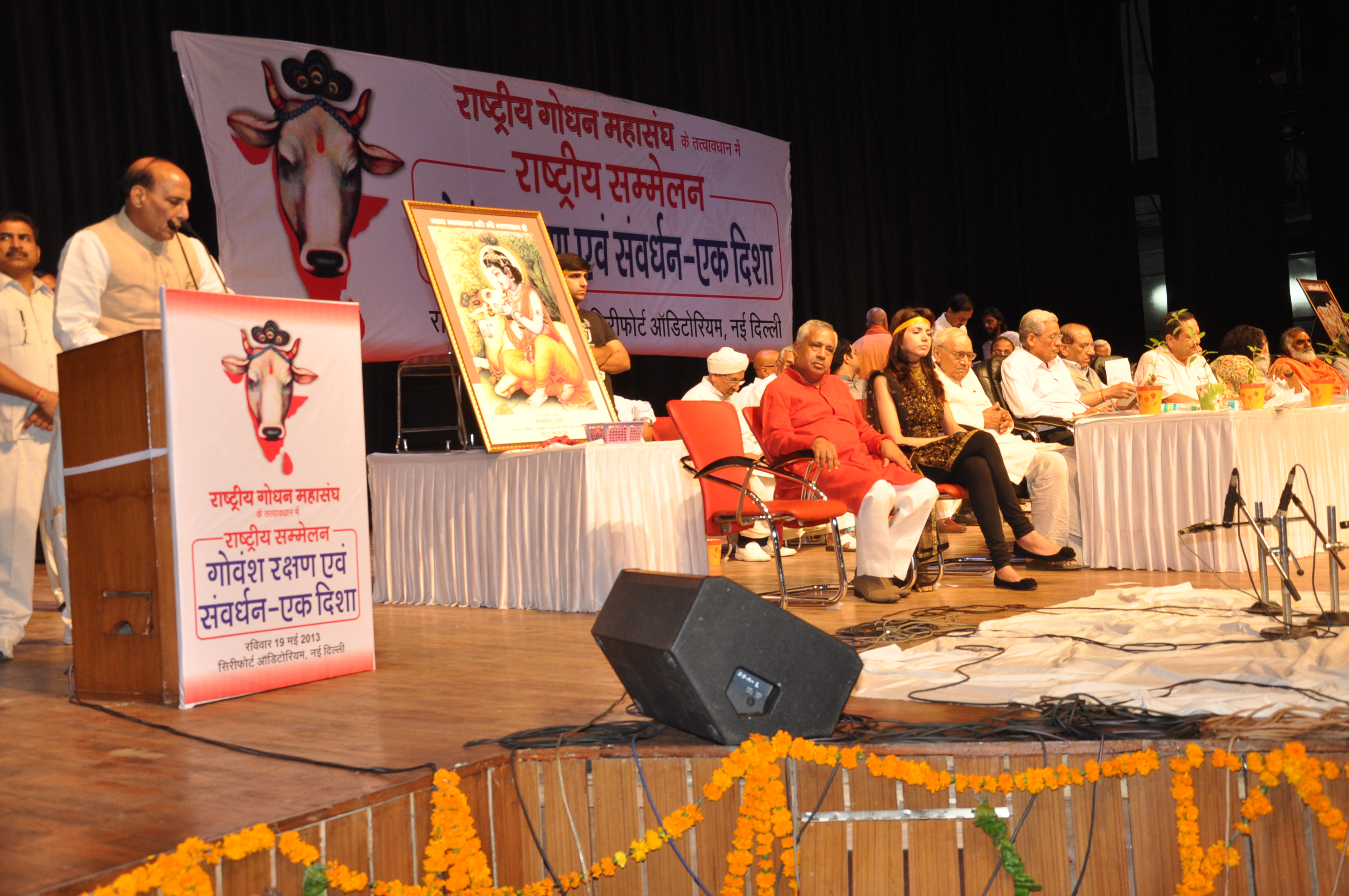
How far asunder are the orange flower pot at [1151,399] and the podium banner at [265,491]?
3460 millimetres

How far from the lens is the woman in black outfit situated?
4.85 m

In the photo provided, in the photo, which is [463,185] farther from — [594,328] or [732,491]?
[732,491]

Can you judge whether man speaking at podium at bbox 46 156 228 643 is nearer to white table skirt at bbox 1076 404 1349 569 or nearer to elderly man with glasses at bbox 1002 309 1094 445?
white table skirt at bbox 1076 404 1349 569

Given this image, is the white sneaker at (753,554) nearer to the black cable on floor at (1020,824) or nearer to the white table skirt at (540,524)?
the white table skirt at (540,524)

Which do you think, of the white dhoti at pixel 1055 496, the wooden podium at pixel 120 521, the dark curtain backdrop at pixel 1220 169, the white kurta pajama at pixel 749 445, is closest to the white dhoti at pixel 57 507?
the wooden podium at pixel 120 521

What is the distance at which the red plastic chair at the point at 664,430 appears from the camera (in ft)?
17.9

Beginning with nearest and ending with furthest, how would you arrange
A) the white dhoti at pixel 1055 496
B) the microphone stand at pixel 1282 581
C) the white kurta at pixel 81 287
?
1. the microphone stand at pixel 1282 581
2. the white kurta at pixel 81 287
3. the white dhoti at pixel 1055 496

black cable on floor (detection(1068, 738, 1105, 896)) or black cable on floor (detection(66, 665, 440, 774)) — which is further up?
black cable on floor (detection(66, 665, 440, 774))

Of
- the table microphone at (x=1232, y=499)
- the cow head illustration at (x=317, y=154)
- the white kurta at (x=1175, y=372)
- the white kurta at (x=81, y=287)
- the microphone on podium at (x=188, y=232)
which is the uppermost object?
the cow head illustration at (x=317, y=154)

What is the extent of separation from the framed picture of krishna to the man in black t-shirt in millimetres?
136

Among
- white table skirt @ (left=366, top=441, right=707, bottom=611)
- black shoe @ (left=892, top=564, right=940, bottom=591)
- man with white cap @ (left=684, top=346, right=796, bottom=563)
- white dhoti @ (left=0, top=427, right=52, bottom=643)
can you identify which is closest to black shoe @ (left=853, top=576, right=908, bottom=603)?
black shoe @ (left=892, top=564, right=940, bottom=591)

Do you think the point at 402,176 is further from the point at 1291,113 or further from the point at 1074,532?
the point at 1291,113

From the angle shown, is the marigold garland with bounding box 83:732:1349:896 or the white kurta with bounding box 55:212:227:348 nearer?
the marigold garland with bounding box 83:732:1349:896

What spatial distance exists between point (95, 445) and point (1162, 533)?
13.6 ft
